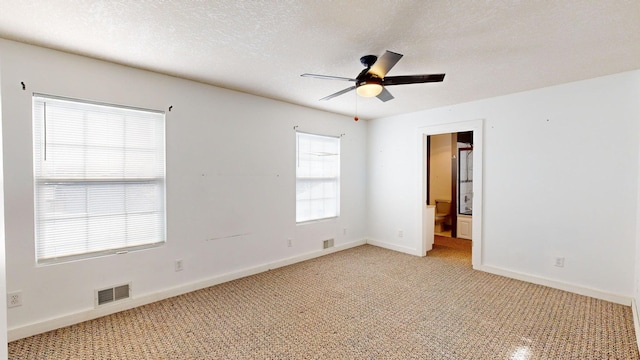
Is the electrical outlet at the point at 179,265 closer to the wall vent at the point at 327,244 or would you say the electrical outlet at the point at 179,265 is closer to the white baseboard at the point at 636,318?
the wall vent at the point at 327,244

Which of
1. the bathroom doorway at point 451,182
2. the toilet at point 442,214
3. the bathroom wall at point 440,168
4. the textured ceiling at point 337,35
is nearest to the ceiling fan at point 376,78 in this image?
the textured ceiling at point 337,35

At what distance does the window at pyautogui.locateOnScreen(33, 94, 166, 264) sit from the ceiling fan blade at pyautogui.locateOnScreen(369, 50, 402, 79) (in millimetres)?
2304

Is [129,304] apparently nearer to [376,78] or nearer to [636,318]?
[376,78]

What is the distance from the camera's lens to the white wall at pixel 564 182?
3.22 metres

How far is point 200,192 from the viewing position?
3.60m

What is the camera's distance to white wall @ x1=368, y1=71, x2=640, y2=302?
10.6 feet

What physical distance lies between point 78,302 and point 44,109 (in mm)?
1751

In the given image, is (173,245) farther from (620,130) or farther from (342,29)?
(620,130)

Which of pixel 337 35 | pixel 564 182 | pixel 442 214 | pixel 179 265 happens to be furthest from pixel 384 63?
pixel 442 214

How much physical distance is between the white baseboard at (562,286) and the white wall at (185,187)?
7.50 feet

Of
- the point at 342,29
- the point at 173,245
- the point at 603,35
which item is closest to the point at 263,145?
the point at 173,245

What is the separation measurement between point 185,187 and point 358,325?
92.0 inches

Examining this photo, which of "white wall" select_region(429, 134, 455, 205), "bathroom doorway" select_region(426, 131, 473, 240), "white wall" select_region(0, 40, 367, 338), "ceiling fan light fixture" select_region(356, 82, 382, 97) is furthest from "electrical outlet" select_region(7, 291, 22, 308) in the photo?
"white wall" select_region(429, 134, 455, 205)

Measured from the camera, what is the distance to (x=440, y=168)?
6.70 meters
